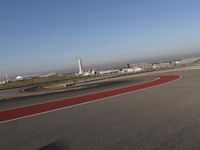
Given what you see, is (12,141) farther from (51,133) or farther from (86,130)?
(86,130)

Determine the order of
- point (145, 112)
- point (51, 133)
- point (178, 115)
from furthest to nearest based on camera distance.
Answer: point (145, 112) → point (178, 115) → point (51, 133)

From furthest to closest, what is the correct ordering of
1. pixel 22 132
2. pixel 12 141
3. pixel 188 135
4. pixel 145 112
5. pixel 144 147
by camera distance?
pixel 145 112 → pixel 22 132 → pixel 12 141 → pixel 188 135 → pixel 144 147

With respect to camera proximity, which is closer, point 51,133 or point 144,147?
point 144,147

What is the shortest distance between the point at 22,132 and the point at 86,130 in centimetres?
212

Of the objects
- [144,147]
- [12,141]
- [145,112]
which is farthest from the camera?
[145,112]

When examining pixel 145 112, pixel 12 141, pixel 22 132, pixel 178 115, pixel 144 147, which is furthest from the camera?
pixel 145 112

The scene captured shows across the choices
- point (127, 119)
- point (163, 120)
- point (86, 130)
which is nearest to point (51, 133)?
point (86, 130)

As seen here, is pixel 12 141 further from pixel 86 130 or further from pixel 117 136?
pixel 117 136

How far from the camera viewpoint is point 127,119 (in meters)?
9.55

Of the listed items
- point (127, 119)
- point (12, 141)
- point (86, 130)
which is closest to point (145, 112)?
point (127, 119)

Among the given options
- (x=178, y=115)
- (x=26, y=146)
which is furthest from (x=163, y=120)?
(x=26, y=146)

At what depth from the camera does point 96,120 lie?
9.81m

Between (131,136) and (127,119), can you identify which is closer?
(131,136)

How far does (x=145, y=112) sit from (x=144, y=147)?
4637mm
